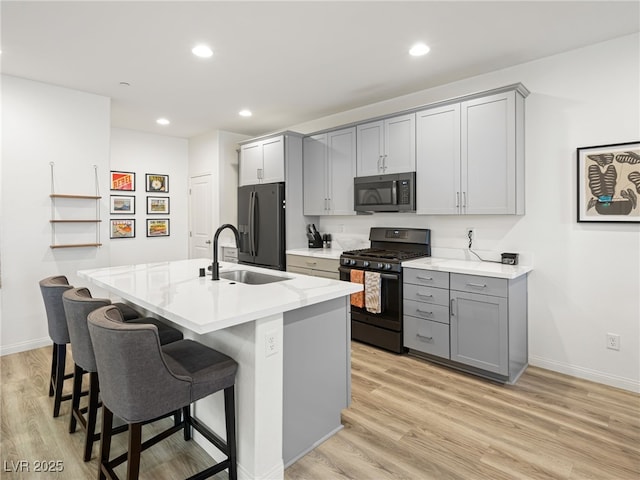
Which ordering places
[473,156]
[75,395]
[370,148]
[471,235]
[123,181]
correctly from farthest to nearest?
[123,181], [370,148], [471,235], [473,156], [75,395]

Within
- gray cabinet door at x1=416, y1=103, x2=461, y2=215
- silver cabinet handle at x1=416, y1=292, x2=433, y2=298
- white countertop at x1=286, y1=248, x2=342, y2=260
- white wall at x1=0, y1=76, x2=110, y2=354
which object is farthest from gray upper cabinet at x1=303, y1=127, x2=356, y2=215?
white wall at x1=0, y1=76, x2=110, y2=354

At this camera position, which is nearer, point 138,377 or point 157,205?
point 138,377

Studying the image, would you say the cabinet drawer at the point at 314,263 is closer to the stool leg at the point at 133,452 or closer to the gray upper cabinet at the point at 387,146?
the gray upper cabinet at the point at 387,146

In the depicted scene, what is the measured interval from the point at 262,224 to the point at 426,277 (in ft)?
7.96

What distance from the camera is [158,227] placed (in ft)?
19.5

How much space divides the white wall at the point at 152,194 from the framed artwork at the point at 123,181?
62 millimetres

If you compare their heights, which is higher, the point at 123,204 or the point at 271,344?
Result: the point at 123,204

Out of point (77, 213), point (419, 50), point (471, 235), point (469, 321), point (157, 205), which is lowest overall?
point (469, 321)

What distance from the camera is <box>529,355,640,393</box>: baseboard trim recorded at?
9.10 feet

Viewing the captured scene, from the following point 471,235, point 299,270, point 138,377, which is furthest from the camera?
point 299,270

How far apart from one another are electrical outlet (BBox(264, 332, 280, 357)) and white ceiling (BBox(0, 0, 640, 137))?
210cm

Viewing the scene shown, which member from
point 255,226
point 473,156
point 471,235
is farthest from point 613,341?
point 255,226

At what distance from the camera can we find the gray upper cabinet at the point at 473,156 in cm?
308

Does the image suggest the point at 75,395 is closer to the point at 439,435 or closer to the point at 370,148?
the point at 439,435
